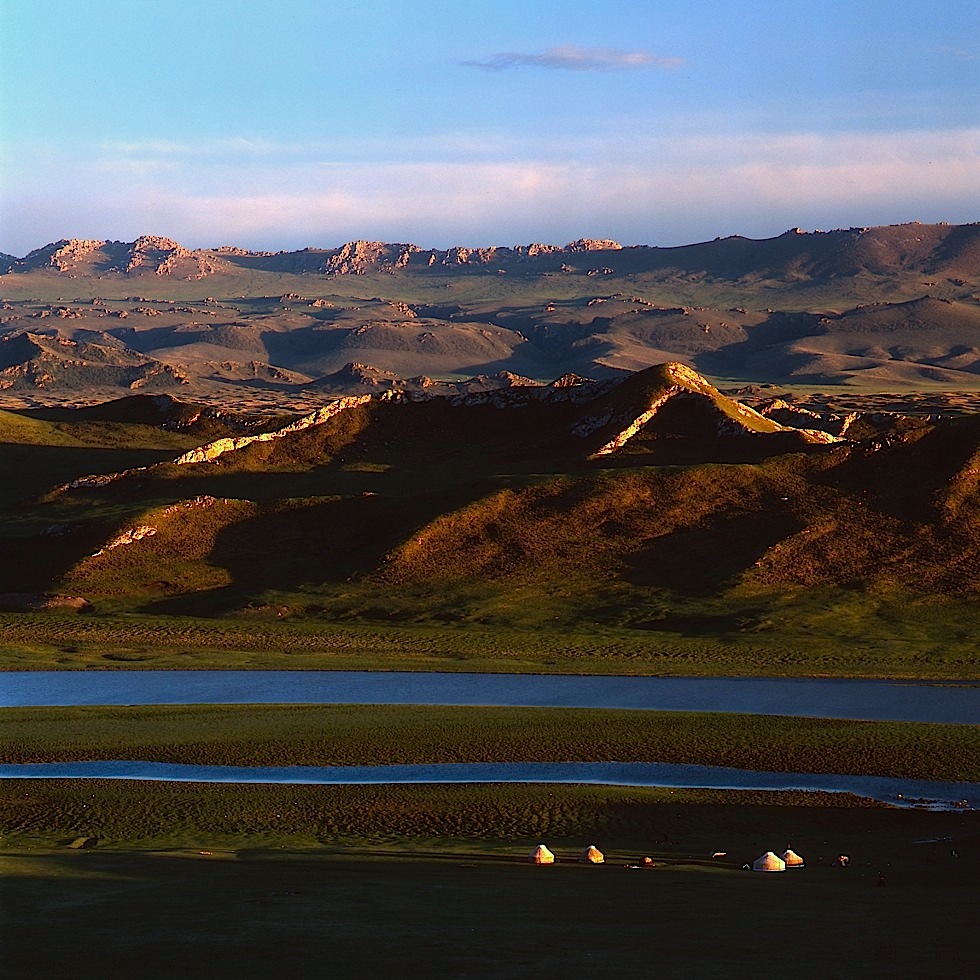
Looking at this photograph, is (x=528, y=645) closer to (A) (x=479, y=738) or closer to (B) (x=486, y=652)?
(B) (x=486, y=652)

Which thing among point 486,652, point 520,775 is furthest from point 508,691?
point 520,775

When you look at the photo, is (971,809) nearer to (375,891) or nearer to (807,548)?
(375,891)

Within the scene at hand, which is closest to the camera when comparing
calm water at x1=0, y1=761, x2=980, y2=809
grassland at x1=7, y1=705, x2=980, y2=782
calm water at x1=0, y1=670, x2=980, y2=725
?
calm water at x1=0, y1=761, x2=980, y2=809

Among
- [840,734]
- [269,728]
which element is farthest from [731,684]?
[269,728]

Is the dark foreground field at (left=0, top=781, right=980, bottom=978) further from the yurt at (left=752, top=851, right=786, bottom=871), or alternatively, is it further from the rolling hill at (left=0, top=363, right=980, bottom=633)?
the rolling hill at (left=0, top=363, right=980, bottom=633)

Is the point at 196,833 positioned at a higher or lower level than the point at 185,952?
lower

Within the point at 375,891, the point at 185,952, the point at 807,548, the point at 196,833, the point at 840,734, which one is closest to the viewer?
the point at 185,952

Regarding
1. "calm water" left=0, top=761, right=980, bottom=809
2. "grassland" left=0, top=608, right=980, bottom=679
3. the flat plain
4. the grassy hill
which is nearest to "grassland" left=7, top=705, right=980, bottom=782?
the flat plain
